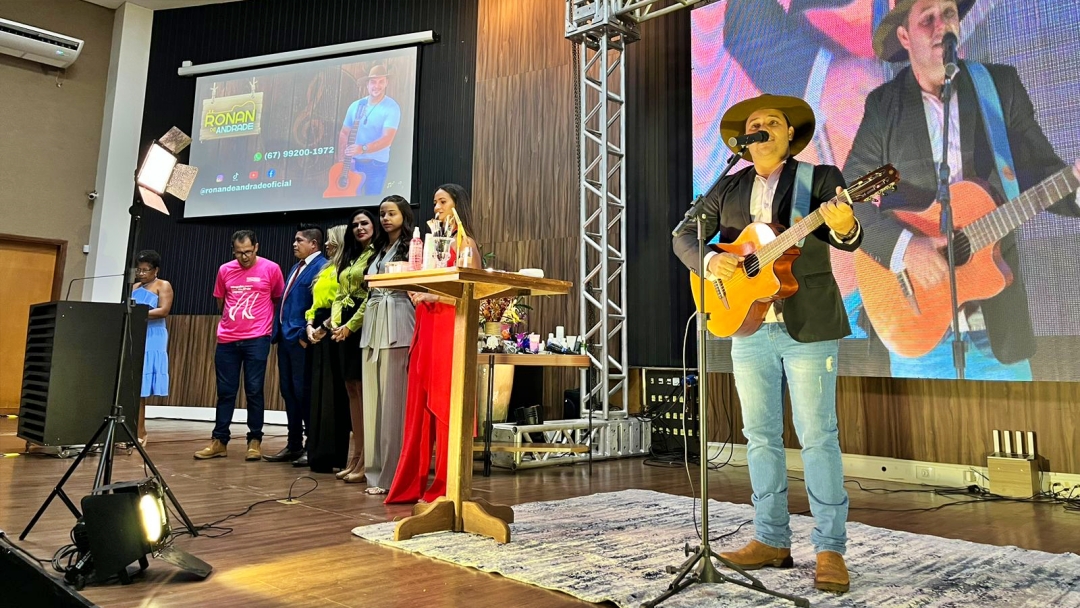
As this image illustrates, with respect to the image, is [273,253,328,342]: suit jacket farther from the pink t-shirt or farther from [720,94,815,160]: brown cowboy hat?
[720,94,815,160]: brown cowboy hat

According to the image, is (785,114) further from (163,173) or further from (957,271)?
(957,271)

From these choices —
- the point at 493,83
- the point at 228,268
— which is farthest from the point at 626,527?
the point at 493,83

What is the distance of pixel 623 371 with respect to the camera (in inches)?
221

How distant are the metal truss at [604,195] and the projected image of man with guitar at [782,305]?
10.6ft

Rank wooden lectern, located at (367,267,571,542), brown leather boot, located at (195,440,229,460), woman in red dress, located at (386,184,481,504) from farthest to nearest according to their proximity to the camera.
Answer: brown leather boot, located at (195,440,229,460) < woman in red dress, located at (386,184,481,504) < wooden lectern, located at (367,267,571,542)

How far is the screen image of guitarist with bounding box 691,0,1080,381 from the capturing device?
3.67m

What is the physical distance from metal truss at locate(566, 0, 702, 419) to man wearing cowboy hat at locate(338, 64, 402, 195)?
8.23 feet

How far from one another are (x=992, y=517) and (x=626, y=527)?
184 centimetres

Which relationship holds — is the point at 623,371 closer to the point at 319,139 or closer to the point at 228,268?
the point at 228,268

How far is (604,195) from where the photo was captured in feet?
18.4

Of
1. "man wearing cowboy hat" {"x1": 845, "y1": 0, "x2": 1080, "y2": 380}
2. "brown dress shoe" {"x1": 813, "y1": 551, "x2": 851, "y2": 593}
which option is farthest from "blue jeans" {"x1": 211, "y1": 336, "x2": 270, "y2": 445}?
"man wearing cowboy hat" {"x1": 845, "y1": 0, "x2": 1080, "y2": 380}

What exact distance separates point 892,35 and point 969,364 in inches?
83.1

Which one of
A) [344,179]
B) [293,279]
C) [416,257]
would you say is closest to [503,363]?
[293,279]

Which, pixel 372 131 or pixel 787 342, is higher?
pixel 372 131
